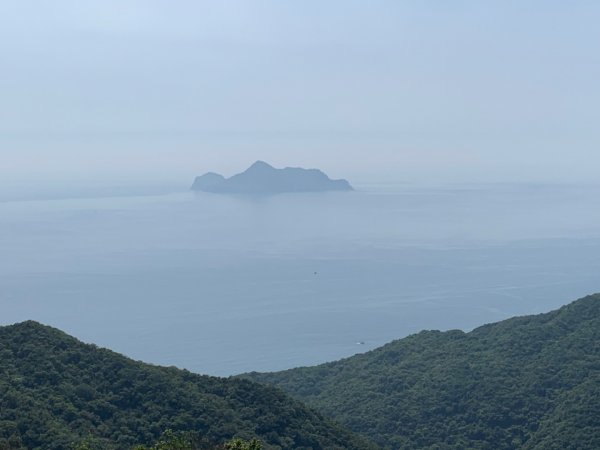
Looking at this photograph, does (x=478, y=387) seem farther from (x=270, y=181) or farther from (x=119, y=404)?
(x=270, y=181)

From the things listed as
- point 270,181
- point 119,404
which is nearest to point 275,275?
point 119,404

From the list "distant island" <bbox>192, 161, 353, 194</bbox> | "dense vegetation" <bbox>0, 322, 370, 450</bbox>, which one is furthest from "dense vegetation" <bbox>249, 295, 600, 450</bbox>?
"distant island" <bbox>192, 161, 353, 194</bbox>

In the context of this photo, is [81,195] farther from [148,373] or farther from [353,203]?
[148,373]

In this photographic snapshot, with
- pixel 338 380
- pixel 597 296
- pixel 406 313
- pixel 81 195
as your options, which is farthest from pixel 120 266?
pixel 81 195

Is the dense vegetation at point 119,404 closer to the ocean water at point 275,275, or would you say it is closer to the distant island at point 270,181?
the ocean water at point 275,275

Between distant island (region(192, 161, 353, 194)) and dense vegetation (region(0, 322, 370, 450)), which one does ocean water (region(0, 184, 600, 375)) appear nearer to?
distant island (region(192, 161, 353, 194))
